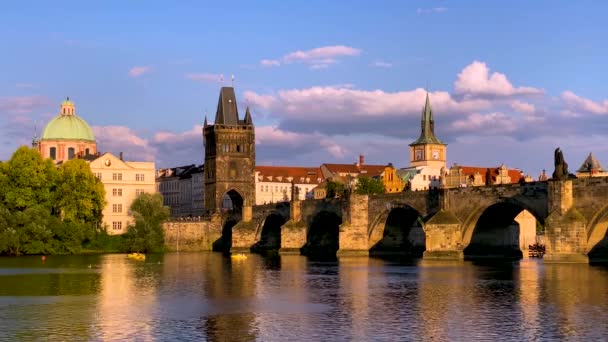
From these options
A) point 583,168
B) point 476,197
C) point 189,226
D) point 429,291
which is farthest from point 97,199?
point 583,168

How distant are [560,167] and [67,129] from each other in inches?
3865

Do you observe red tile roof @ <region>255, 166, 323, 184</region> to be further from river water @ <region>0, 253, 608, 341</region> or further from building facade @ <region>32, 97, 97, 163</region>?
river water @ <region>0, 253, 608, 341</region>

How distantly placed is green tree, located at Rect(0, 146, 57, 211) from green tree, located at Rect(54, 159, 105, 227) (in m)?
1.17

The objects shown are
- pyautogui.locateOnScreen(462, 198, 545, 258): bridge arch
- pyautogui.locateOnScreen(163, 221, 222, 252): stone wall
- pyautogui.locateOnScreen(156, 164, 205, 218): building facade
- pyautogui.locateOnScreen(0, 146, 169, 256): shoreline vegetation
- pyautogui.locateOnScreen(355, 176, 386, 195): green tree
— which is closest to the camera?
pyautogui.locateOnScreen(462, 198, 545, 258): bridge arch

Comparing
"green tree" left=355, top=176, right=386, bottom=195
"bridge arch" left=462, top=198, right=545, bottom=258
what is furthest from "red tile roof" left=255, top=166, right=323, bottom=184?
"bridge arch" left=462, top=198, right=545, bottom=258

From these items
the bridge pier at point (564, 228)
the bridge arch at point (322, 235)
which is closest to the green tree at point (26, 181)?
the bridge arch at point (322, 235)

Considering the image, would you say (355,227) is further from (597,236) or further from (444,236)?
(597,236)

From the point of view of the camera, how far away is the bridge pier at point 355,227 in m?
92.8

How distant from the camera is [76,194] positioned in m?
111

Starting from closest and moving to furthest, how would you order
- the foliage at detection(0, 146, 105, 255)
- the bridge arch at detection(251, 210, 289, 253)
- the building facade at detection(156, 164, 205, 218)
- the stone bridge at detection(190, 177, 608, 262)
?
the stone bridge at detection(190, 177, 608, 262) < the foliage at detection(0, 146, 105, 255) < the bridge arch at detection(251, 210, 289, 253) < the building facade at detection(156, 164, 205, 218)

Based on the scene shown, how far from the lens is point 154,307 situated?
42.7 meters

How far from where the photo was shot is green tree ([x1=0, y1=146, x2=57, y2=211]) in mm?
108000

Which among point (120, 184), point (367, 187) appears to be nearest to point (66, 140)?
point (120, 184)

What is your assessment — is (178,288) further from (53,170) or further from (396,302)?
(53,170)
